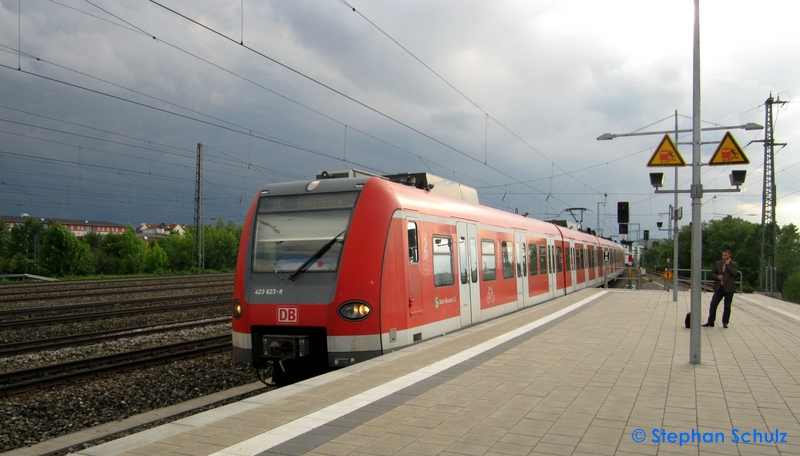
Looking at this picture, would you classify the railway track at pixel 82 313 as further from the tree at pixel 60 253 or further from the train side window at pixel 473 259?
the tree at pixel 60 253

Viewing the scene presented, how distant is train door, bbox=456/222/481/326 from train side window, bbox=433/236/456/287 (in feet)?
1.67

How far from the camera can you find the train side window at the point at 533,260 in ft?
57.2

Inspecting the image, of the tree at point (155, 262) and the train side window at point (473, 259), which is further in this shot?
the tree at point (155, 262)

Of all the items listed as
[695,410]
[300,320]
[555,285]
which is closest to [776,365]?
[695,410]

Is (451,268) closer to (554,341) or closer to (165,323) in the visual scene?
(554,341)

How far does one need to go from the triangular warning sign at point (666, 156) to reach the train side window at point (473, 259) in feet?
13.3

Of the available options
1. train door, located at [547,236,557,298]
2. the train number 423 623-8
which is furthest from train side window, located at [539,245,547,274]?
the train number 423 623-8

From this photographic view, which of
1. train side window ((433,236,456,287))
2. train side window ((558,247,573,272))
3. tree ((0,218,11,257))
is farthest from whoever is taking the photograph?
tree ((0,218,11,257))

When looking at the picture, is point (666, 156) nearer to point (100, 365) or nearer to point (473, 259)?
point (473, 259)

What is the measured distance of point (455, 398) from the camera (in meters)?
5.91

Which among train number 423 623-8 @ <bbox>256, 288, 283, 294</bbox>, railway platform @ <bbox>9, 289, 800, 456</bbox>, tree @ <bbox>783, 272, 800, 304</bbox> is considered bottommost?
tree @ <bbox>783, 272, 800, 304</bbox>

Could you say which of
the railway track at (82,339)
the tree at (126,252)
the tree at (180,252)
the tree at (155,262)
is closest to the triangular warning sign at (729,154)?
the railway track at (82,339)

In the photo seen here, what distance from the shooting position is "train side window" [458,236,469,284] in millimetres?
11273

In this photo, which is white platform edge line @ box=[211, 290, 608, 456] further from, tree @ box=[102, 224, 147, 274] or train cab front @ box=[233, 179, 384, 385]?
tree @ box=[102, 224, 147, 274]
